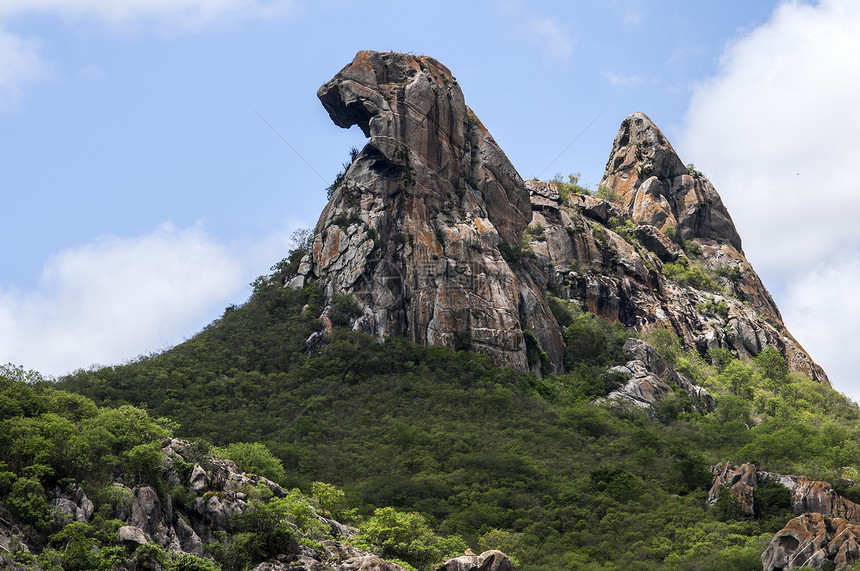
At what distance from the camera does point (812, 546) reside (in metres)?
43.0

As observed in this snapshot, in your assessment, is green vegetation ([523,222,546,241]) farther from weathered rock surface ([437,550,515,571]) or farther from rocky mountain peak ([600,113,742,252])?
weathered rock surface ([437,550,515,571])

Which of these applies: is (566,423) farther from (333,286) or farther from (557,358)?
(333,286)

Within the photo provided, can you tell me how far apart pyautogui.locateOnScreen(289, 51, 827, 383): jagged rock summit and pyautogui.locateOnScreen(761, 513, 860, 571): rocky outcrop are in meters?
37.3

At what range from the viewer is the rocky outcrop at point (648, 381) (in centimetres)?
8144

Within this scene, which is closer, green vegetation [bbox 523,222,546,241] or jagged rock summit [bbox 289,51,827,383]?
jagged rock summit [bbox 289,51,827,383]

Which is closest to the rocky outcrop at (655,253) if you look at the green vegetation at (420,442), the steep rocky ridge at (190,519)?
the green vegetation at (420,442)

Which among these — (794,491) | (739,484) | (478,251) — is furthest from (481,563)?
(478,251)

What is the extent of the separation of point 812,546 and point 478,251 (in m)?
47.8

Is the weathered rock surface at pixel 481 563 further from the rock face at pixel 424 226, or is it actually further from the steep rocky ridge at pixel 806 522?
the rock face at pixel 424 226

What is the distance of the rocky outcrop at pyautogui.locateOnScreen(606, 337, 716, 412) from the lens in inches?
3206

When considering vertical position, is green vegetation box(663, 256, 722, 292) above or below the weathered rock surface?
above

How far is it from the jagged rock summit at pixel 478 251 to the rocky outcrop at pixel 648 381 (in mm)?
7564

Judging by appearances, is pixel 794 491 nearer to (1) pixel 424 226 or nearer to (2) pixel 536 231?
(1) pixel 424 226

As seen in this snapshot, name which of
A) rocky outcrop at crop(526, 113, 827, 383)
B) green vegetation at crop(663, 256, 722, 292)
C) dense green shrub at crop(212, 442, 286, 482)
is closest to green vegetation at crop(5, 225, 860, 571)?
dense green shrub at crop(212, 442, 286, 482)
